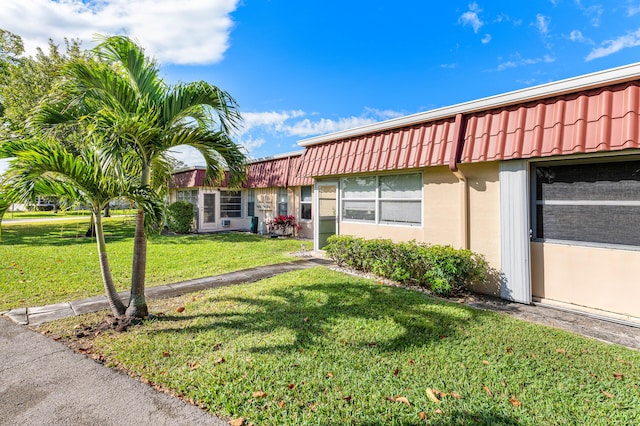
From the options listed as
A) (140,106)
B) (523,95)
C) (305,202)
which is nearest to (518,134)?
(523,95)

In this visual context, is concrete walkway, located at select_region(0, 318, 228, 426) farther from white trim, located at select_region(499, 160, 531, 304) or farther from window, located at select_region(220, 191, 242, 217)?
window, located at select_region(220, 191, 242, 217)

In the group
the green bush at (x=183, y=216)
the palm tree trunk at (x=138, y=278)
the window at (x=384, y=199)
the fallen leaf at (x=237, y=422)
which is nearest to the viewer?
the fallen leaf at (x=237, y=422)

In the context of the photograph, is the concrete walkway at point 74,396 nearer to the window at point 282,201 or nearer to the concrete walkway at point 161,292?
the concrete walkway at point 161,292

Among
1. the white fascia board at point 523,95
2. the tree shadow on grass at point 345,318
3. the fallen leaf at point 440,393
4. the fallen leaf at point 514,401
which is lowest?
the fallen leaf at point 514,401

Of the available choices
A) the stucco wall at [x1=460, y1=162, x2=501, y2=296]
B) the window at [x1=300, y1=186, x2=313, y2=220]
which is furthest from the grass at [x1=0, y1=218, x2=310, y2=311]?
the stucco wall at [x1=460, y1=162, x2=501, y2=296]

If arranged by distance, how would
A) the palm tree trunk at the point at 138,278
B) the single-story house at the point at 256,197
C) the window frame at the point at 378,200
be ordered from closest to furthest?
the palm tree trunk at the point at 138,278, the window frame at the point at 378,200, the single-story house at the point at 256,197

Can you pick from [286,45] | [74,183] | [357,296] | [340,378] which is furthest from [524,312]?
[286,45]

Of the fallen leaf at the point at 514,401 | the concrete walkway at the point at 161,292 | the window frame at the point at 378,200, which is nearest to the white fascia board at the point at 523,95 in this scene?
the window frame at the point at 378,200

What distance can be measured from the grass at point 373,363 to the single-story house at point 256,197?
9.55 meters

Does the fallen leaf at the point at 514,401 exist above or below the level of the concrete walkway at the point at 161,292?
below

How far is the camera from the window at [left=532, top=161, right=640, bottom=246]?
180 inches

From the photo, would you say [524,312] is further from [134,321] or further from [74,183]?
[74,183]

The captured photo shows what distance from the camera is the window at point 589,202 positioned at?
457 cm

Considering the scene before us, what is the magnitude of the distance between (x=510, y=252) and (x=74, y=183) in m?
6.77
